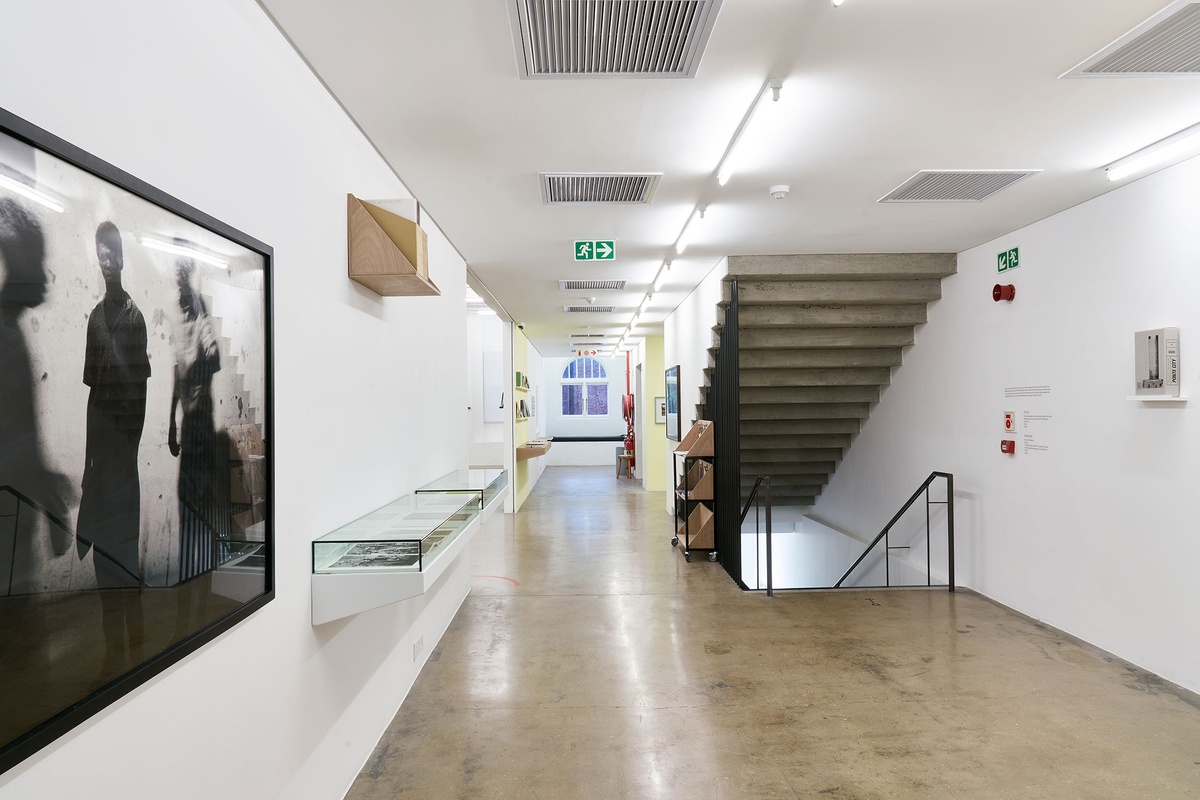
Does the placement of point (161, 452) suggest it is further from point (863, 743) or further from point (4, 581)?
point (863, 743)

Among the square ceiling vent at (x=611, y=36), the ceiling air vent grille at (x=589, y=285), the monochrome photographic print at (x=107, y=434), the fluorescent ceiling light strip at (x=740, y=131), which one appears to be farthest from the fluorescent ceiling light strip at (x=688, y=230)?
the monochrome photographic print at (x=107, y=434)

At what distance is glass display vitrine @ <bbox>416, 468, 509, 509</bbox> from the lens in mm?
4246

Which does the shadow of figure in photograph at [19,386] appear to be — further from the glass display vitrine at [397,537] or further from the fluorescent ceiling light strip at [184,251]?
the glass display vitrine at [397,537]

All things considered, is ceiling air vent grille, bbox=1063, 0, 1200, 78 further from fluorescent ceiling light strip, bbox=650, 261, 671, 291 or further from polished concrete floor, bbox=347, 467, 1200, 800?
fluorescent ceiling light strip, bbox=650, 261, 671, 291

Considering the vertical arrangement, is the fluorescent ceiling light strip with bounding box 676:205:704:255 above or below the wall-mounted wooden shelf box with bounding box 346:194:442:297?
above

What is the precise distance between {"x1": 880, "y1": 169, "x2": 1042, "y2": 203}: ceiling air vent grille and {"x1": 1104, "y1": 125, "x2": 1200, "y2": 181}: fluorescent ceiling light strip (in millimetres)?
455

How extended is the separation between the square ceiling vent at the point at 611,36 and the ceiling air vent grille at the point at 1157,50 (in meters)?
1.65

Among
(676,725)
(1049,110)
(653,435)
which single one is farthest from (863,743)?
(653,435)

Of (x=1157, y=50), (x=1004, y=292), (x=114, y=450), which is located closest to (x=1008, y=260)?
(x=1004, y=292)

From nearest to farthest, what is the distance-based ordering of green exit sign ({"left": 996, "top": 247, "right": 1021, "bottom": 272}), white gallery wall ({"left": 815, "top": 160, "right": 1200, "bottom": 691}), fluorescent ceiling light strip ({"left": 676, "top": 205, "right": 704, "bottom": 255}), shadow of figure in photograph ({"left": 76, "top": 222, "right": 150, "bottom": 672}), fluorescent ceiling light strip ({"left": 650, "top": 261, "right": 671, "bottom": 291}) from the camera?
1. shadow of figure in photograph ({"left": 76, "top": 222, "right": 150, "bottom": 672})
2. white gallery wall ({"left": 815, "top": 160, "right": 1200, "bottom": 691})
3. fluorescent ceiling light strip ({"left": 676, "top": 205, "right": 704, "bottom": 255})
4. green exit sign ({"left": 996, "top": 247, "right": 1021, "bottom": 272})
5. fluorescent ceiling light strip ({"left": 650, "top": 261, "right": 671, "bottom": 291})

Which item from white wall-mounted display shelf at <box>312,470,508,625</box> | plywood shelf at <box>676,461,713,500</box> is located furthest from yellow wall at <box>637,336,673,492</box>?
white wall-mounted display shelf at <box>312,470,508,625</box>

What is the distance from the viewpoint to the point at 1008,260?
5.50 metres

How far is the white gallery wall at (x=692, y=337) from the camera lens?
23.4ft

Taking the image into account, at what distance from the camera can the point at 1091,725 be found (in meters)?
3.47
